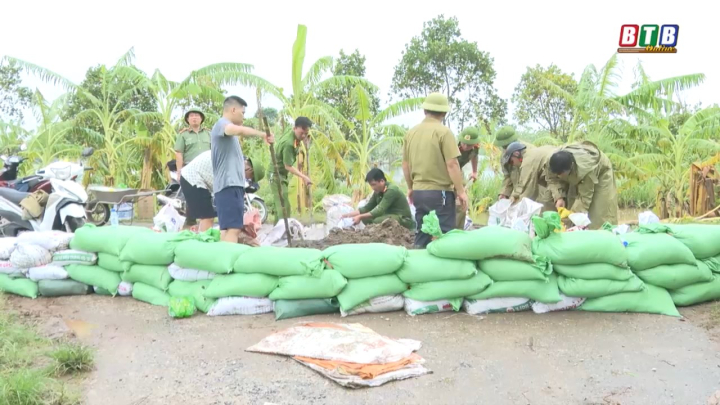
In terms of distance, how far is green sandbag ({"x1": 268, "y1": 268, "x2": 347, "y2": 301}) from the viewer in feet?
11.8

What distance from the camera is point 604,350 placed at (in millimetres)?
3113

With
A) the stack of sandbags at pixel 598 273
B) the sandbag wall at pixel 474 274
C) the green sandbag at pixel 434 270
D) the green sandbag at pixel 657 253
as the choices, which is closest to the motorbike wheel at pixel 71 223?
the sandbag wall at pixel 474 274

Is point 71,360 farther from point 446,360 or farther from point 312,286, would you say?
point 446,360

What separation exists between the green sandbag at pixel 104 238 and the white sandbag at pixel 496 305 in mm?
2425

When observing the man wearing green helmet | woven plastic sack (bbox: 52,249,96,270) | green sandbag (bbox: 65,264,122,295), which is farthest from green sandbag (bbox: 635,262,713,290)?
the man wearing green helmet

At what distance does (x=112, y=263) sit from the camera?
4273 mm

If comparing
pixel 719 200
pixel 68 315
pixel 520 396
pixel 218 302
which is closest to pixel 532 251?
pixel 520 396

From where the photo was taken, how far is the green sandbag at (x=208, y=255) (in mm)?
3789

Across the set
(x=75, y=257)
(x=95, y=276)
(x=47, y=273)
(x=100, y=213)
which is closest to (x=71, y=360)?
(x=95, y=276)

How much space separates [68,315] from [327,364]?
87.3 inches

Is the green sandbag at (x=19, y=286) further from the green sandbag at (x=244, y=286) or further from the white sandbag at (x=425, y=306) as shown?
the white sandbag at (x=425, y=306)

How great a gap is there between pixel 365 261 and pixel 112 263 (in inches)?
79.5

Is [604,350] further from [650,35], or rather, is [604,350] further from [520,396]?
[650,35]

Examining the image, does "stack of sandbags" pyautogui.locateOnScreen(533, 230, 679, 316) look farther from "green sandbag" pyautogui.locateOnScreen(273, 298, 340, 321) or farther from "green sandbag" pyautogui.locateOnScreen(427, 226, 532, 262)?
"green sandbag" pyautogui.locateOnScreen(273, 298, 340, 321)
